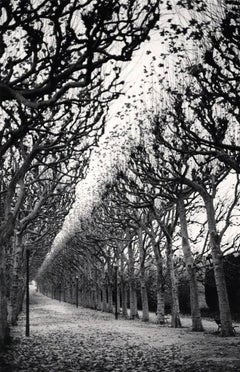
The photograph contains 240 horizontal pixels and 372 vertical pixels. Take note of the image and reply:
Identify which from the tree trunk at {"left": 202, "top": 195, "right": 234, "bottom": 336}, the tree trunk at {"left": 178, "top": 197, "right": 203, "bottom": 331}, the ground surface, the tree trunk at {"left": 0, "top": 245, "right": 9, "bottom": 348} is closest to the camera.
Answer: the ground surface

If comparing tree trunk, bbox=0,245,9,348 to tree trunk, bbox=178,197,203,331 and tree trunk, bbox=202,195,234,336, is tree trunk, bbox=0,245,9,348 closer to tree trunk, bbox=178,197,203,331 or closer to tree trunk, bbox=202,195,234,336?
tree trunk, bbox=202,195,234,336

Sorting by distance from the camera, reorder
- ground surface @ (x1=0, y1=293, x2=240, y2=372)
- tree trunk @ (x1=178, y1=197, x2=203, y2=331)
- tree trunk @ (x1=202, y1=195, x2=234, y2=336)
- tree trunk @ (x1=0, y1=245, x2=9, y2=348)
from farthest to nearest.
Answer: tree trunk @ (x1=178, y1=197, x2=203, y2=331), tree trunk @ (x1=202, y1=195, x2=234, y2=336), tree trunk @ (x1=0, y1=245, x2=9, y2=348), ground surface @ (x1=0, y1=293, x2=240, y2=372)

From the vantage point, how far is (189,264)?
781 inches

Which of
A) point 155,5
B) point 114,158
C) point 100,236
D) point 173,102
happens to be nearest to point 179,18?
point 155,5

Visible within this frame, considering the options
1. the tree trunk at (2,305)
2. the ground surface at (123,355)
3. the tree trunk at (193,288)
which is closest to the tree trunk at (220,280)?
the ground surface at (123,355)

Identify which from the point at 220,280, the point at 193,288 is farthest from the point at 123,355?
the point at 193,288

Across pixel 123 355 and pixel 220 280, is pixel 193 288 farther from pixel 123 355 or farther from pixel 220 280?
pixel 123 355

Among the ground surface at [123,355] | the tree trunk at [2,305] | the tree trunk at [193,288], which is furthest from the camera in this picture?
the tree trunk at [193,288]

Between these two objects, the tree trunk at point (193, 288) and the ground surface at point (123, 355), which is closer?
the ground surface at point (123, 355)

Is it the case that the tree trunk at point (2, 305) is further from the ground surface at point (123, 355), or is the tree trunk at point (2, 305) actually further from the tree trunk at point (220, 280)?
the tree trunk at point (220, 280)

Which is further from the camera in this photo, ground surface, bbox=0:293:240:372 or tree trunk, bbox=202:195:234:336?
tree trunk, bbox=202:195:234:336

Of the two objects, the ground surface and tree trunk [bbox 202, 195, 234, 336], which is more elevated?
tree trunk [bbox 202, 195, 234, 336]

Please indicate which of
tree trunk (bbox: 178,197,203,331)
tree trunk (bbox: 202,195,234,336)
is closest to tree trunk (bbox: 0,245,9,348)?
tree trunk (bbox: 202,195,234,336)

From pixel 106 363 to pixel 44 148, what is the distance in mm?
6894
